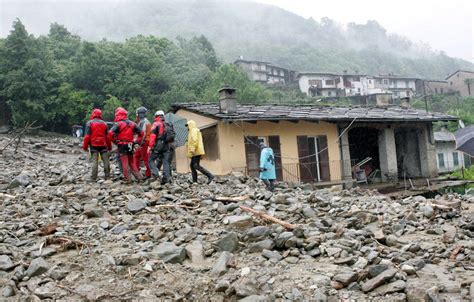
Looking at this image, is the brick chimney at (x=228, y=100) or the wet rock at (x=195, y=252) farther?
the brick chimney at (x=228, y=100)

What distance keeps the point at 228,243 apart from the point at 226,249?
83 millimetres

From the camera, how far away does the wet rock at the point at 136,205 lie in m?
7.09

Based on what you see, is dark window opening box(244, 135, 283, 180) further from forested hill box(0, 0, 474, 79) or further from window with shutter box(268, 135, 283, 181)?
forested hill box(0, 0, 474, 79)

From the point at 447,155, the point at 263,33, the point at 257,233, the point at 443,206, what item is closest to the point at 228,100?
the point at 443,206

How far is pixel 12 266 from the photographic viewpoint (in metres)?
4.66

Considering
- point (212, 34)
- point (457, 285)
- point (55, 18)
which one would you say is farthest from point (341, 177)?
point (55, 18)

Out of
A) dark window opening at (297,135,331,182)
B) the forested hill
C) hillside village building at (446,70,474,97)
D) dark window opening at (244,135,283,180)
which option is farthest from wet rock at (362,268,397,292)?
the forested hill

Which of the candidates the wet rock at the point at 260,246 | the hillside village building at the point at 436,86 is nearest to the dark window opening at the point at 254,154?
the wet rock at the point at 260,246

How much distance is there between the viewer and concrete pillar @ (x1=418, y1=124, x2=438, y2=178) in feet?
62.6

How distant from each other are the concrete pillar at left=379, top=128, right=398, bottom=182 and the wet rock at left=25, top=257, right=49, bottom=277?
1587cm

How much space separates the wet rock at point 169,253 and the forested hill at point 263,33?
8721 centimetres

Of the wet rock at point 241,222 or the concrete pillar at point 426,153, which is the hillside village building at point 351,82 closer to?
the concrete pillar at point 426,153

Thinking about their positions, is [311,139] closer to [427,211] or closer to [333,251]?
[427,211]

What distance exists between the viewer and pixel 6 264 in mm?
4660
